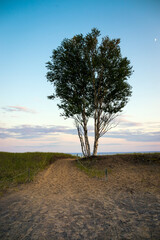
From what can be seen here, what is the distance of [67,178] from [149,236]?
10.6 metres

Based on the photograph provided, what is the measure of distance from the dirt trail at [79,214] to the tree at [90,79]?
36.5ft

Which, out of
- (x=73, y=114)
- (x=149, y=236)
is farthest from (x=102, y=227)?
(x=73, y=114)

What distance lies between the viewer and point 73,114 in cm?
2170

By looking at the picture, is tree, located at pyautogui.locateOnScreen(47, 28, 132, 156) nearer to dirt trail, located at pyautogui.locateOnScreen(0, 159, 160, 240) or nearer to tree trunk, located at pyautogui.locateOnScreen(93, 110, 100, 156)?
tree trunk, located at pyautogui.locateOnScreen(93, 110, 100, 156)

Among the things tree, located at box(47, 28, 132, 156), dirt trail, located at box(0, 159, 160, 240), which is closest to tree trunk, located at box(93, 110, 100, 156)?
tree, located at box(47, 28, 132, 156)

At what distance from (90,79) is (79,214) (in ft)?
54.4

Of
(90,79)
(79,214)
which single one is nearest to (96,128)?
(90,79)

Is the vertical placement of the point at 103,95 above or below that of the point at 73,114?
above

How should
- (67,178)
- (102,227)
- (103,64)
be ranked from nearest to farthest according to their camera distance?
(102,227) → (67,178) → (103,64)

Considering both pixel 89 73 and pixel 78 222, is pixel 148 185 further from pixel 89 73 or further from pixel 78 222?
pixel 89 73

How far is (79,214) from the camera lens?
24.2 ft

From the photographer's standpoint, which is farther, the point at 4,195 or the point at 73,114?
the point at 73,114

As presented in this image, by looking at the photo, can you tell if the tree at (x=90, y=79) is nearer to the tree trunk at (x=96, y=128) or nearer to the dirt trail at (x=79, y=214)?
the tree trunk at (x=96, y=128)

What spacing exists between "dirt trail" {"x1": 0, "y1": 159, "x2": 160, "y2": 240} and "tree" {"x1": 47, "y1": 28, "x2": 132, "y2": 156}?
11124 mm
